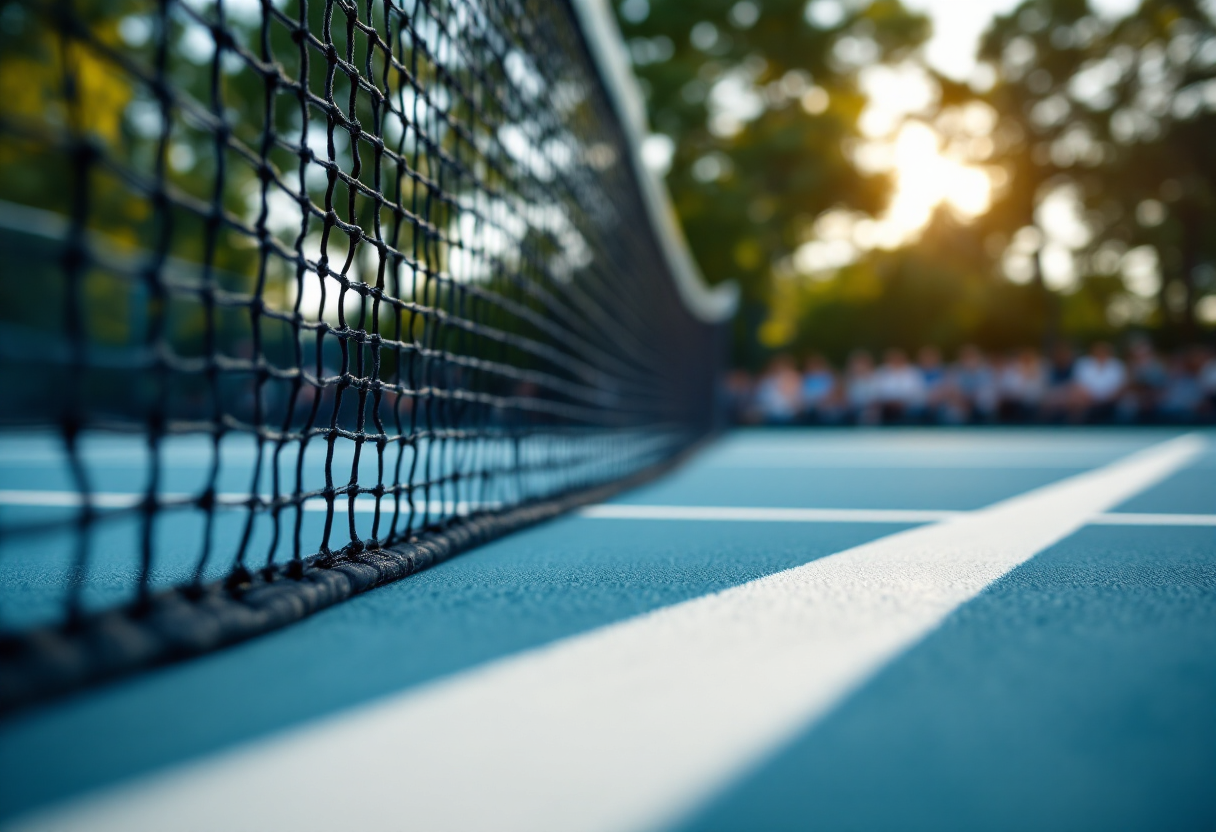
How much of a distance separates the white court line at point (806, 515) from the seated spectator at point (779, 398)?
10.3 metres

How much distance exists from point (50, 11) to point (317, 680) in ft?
2.20

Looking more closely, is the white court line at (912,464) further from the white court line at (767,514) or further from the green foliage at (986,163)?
the green foliage at (986,163)

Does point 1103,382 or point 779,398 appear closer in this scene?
point 1103,382

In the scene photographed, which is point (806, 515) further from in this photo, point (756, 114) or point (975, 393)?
point (756, 114)

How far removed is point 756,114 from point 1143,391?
9348 millimetres

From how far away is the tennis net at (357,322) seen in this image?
0.99m

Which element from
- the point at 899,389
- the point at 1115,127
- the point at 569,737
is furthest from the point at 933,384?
the point at 569,737

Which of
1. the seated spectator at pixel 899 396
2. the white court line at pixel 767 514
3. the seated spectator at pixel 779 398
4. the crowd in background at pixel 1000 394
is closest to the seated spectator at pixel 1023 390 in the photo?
the crowd in background at pixel 1000 394

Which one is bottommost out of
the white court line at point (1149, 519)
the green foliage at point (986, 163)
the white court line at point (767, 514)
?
the white court line at point (767, 514)

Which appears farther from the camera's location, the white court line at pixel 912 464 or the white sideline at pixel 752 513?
the white court line at pixel 912 464

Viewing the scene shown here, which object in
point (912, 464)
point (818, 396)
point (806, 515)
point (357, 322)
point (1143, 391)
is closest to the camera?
point (806, 515)

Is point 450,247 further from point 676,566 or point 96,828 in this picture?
point 96,828

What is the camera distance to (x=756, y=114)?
1866 cm

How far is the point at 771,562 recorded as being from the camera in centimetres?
166
